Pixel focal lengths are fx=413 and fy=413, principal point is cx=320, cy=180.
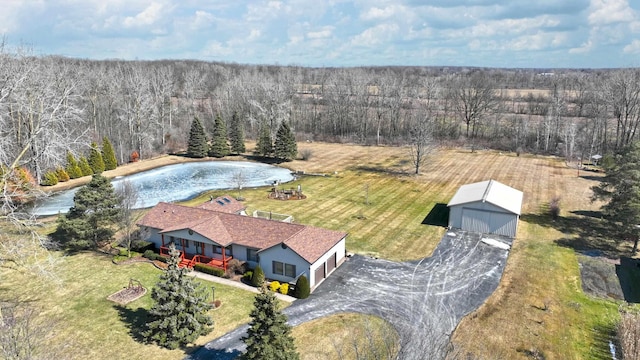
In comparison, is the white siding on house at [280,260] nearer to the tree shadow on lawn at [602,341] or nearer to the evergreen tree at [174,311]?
the evergreen tree at [174,311]

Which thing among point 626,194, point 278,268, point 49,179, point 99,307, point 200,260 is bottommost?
point 99,307

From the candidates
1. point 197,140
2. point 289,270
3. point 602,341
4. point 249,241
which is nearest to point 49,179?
point 197,140

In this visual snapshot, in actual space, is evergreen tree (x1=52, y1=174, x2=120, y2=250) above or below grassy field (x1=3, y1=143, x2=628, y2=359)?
above

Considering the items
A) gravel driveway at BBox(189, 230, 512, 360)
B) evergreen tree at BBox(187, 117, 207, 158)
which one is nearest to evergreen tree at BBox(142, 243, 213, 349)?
gravel driveway at BBox(189, 230, 512, 360)

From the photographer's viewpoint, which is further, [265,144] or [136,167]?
[265,144]

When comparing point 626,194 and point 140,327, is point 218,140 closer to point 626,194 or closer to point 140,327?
point 140,327

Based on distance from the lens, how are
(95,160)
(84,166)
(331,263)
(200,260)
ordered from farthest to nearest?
1. (95,160)
2. (84,166)
3. (200,260)
4. (331,263)

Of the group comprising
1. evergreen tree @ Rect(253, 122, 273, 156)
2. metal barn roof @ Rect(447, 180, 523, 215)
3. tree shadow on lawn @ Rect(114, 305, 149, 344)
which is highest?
evergreen tree @ Rect(253, 122, 273, 156)

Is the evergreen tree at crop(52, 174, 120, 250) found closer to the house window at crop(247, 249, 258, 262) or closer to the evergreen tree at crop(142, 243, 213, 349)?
the house window at crop(247, 249, 258, 262)
